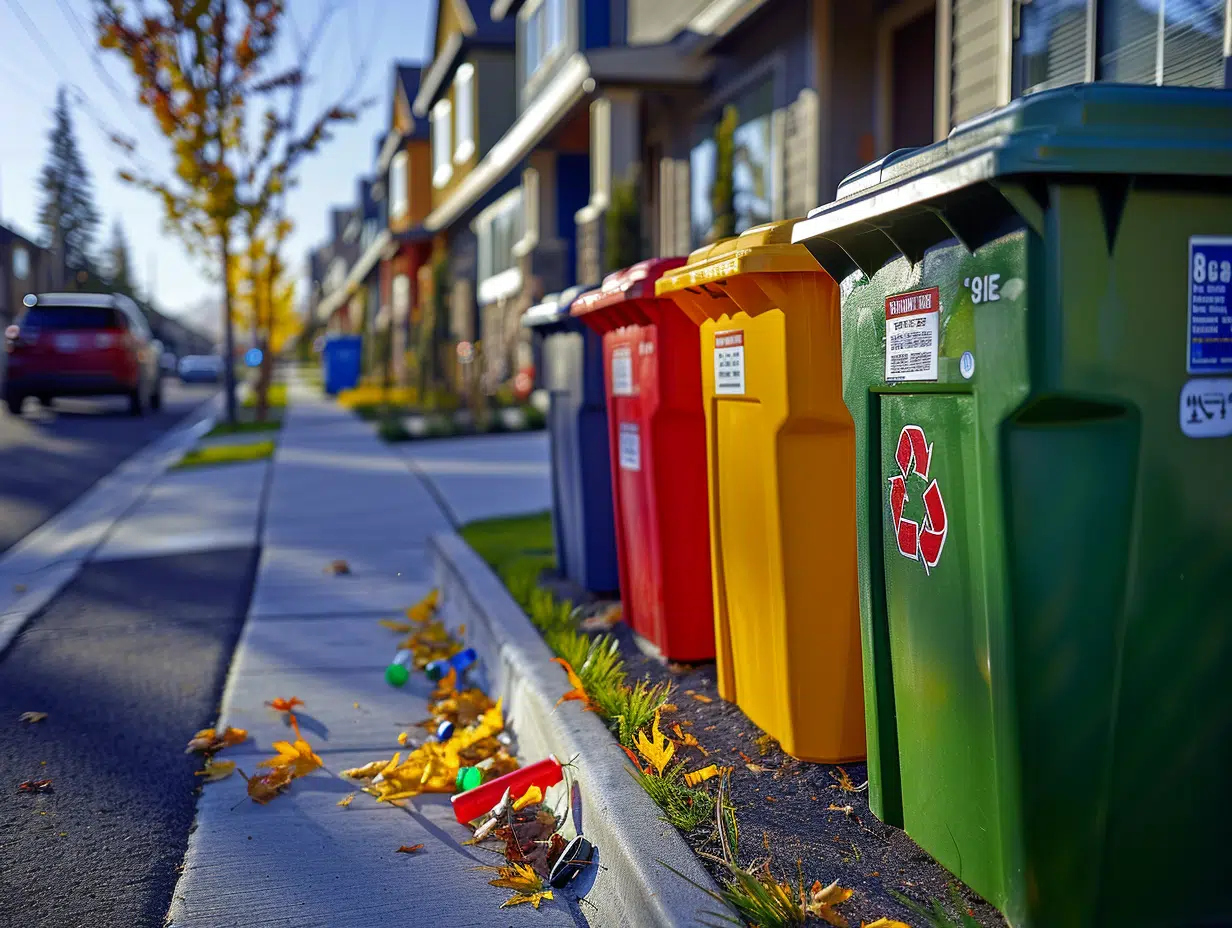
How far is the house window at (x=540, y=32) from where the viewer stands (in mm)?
18250

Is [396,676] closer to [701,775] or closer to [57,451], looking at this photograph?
[701,775]

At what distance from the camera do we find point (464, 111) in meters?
26.9

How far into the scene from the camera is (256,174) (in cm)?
1825

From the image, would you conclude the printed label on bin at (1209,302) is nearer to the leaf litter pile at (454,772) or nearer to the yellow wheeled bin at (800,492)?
the yellow wheeled bin at (800,492)

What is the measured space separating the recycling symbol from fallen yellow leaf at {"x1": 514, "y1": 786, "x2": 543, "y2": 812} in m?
1.50

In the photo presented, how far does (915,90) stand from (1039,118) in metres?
10.4

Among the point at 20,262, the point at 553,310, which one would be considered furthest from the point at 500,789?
the point at 20,262

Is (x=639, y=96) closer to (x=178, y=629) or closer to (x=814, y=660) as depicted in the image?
(x=178, y=629)

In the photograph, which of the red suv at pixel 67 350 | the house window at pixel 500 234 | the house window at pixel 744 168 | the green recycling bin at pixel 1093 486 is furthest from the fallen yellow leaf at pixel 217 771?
the house window at pixel 500 234

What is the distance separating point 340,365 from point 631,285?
95.1ft

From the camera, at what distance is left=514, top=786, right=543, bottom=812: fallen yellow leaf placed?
360cm

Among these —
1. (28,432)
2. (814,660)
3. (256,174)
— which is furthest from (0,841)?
(256,174)

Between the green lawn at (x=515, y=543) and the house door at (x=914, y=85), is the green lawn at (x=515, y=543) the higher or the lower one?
the lower one

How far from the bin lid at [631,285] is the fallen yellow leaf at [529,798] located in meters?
1.73
